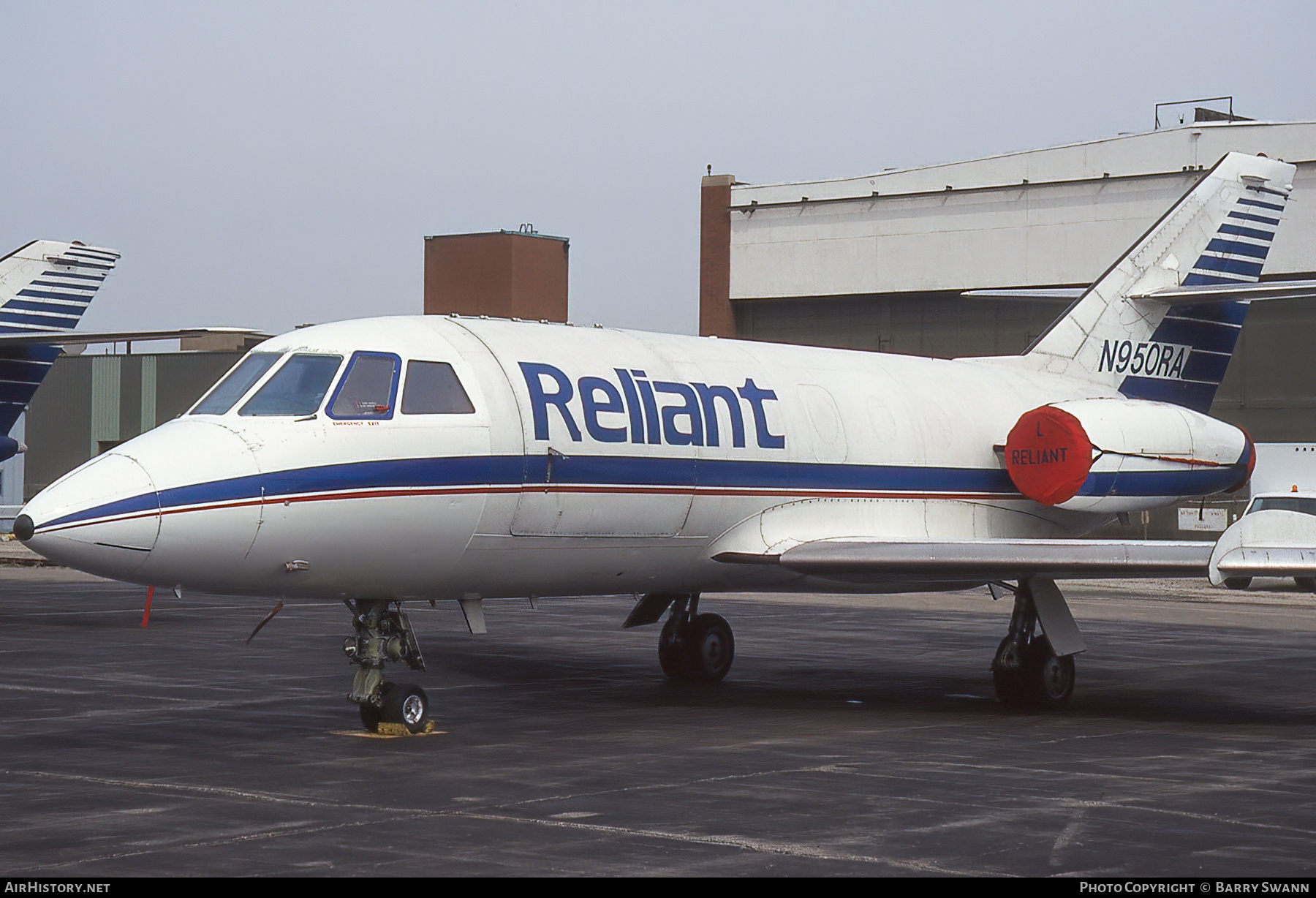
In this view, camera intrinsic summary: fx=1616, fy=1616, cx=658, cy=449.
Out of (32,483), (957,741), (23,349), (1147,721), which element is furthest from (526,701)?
(32,483)

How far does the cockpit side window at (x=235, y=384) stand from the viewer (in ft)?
40.1

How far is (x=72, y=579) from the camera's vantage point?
36.3 meters

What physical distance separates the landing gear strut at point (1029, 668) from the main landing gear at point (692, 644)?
9.79 feet

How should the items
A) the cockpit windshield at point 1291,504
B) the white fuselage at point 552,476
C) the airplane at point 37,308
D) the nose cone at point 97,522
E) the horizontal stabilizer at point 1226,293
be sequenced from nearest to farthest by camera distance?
the nose cone at point 97,522 < the white fuselage at point 552,476 < the horizontal stabilizer at point 1226,293 < the airplane at point 37,308 < the cockpit windshield at point 1291,504

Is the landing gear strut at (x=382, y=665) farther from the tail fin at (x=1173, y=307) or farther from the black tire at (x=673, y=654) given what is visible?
the tail fin at (x=1173, y=307)

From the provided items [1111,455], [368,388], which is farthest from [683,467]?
[1111,455]

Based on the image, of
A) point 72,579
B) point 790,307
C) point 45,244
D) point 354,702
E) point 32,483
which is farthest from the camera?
point 32,483

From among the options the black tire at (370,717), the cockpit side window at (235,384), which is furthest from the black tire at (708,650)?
the cockpit side window at (235,384)

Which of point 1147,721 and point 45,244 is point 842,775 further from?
point 45,244

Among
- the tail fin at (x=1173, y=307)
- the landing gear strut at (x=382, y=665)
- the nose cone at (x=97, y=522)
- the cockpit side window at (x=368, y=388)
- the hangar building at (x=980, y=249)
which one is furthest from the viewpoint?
the hangar building at (x=980, y=249)

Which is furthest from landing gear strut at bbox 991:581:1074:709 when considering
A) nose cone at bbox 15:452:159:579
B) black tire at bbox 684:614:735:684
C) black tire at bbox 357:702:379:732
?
nose cone at bbox 15:452:159:579

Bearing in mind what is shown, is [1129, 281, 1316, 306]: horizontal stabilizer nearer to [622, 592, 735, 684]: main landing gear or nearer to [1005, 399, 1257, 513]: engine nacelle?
[1005, 399, 1257, 513]: engine nacelle

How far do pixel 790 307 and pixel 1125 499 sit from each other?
34.9 meters

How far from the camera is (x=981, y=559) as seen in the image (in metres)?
14.1
